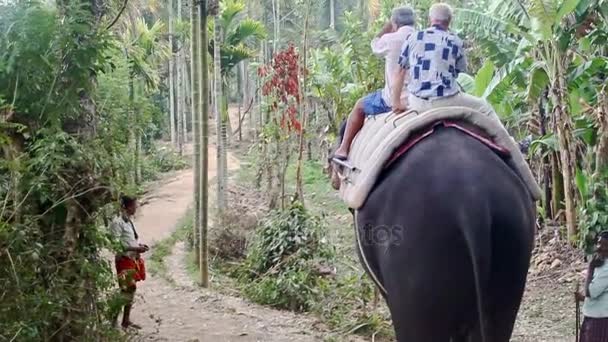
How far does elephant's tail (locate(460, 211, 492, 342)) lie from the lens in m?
2.90

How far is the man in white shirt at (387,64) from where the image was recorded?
449 cm

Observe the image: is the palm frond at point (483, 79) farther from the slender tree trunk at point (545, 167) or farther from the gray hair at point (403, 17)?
the gray hair at point (403, 17)

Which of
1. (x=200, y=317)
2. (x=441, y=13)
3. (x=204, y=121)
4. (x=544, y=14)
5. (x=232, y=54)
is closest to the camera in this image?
(x=441, y=13)

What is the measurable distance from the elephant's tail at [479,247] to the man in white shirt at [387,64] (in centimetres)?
161

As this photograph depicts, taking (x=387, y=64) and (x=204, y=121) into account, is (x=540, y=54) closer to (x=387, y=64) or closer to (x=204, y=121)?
→ (x=204, y=121)

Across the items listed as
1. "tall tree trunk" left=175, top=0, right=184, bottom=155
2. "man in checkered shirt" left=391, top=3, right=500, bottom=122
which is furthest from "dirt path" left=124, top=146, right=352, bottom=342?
"tall tree trunk" left=175, top=0, right=184, bottom=155

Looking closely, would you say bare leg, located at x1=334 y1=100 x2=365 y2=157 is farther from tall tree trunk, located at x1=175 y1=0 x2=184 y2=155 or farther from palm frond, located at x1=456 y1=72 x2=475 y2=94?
tall tree trunk, located at x1=175 y1=0 x2=184 y2=155

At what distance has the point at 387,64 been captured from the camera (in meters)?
4.60

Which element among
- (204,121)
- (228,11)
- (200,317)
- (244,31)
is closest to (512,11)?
(204,121)

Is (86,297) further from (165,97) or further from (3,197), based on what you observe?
(165,97)

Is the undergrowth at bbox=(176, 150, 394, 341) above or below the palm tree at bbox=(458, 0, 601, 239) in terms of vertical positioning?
below

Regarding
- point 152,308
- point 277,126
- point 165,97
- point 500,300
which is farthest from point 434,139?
point 165,97

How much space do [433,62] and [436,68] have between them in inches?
1.3

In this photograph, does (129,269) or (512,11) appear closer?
(129,269)
